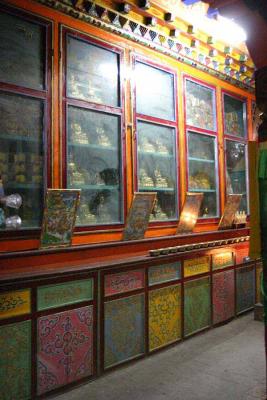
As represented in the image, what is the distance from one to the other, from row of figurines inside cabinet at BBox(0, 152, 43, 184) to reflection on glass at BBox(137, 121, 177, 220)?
4.13ft

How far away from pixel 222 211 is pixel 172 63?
81.3 inches

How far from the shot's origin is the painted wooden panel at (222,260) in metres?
4.57

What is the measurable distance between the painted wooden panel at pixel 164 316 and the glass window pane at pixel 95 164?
2.95 feet

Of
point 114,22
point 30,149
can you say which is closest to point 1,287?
point 30,149

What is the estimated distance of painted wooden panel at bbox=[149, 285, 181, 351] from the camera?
12.1 feet

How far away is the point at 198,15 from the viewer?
438cm

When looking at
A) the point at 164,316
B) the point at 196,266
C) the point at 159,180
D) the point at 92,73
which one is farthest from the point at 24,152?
the point at 196,266

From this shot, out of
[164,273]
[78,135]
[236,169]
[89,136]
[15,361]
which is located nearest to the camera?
[15,361]

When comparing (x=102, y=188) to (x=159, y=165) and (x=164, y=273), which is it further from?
(x=164, y=273)

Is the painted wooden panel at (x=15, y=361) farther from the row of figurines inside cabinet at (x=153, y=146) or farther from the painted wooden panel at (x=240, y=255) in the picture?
the painted wooden panel at (x=240, y=255)

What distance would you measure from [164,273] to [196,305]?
26.9 inches

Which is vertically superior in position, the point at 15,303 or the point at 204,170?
the point at 204,170

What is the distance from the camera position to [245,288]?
5.09 metres

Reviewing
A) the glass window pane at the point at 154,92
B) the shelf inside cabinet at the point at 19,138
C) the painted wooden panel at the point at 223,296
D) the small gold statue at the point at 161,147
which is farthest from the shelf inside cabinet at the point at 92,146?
the painted wooden panel at the point at 223,296
